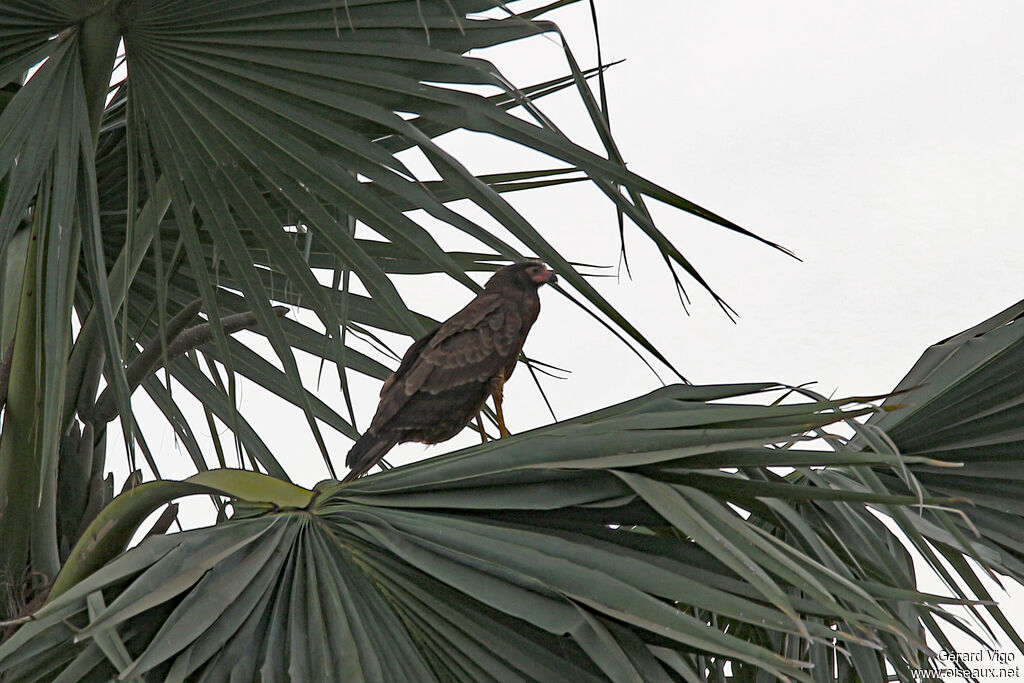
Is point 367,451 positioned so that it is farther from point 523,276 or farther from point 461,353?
point 523,276

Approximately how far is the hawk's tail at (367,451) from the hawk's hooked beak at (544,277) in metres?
0.34

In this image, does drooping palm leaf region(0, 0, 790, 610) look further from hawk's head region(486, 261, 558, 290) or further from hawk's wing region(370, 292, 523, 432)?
hawk's head region(486, 261, 558, 290)

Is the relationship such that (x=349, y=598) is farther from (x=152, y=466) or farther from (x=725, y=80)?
(x=725, y=80)

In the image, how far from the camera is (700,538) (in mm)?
840

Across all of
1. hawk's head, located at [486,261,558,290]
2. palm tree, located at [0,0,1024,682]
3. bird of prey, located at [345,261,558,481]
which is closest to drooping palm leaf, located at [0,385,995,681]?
palm tree, located at [0,0,1024,682]

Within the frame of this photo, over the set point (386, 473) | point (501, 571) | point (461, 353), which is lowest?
point (501, 571)

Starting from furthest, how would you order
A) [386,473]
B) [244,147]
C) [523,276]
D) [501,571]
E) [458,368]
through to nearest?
[523,276]
[458,368]
[244,147]
[386,473]
[501,571]

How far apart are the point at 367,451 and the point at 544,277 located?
41 cm

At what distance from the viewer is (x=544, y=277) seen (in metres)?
1.65

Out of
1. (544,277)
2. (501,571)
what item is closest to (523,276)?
(544,277)

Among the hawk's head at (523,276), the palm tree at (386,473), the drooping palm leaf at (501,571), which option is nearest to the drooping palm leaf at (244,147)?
the palm tree at (386,473)

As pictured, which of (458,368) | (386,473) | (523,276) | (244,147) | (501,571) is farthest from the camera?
(523,276)

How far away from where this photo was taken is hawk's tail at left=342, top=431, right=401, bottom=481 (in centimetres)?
141

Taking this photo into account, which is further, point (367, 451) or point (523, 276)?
point (523, 276)
